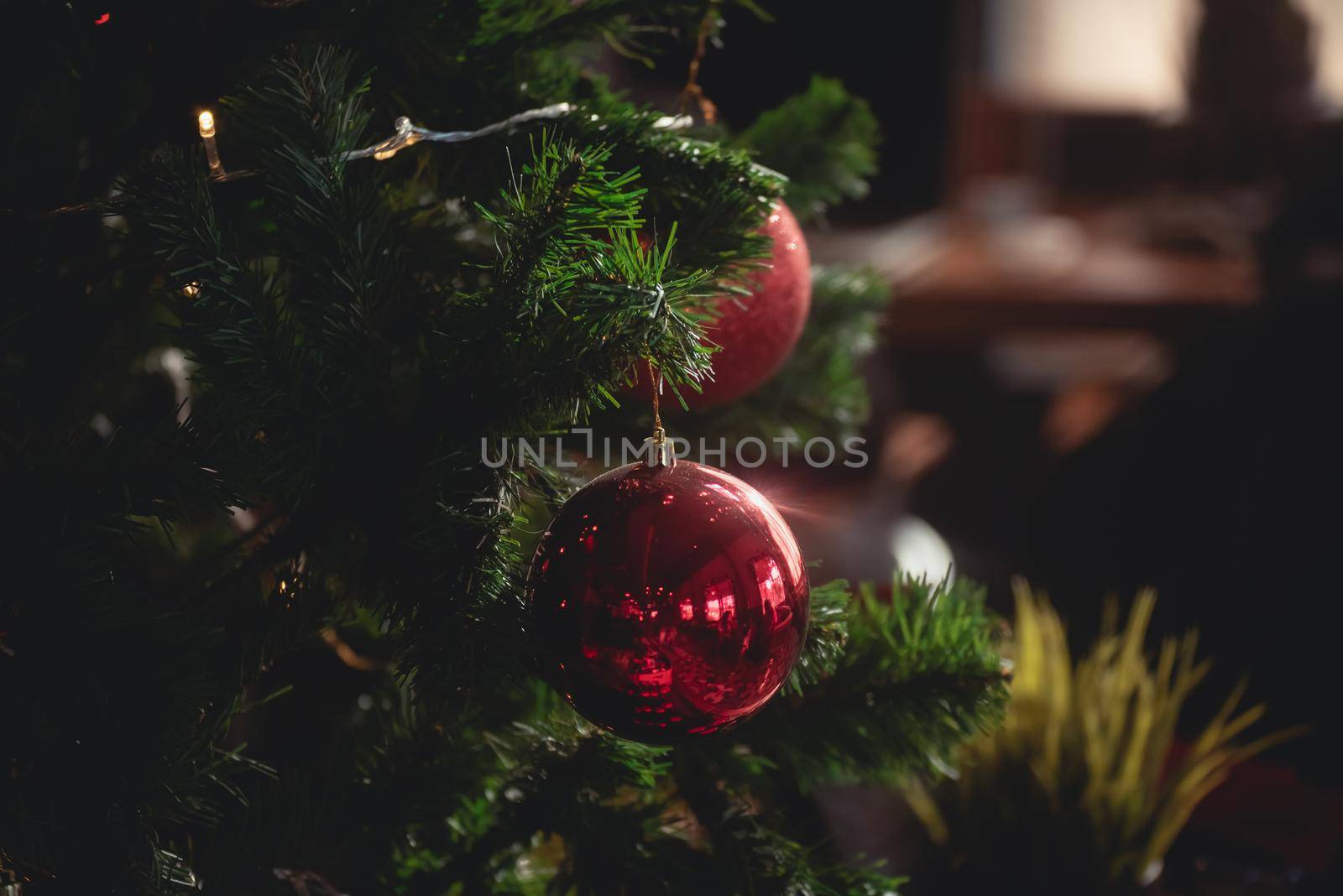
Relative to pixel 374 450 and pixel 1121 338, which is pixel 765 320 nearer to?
pixel 374 450

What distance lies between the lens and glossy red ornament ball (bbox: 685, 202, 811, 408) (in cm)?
42

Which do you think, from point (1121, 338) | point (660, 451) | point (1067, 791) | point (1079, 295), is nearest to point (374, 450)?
point (660, 451)

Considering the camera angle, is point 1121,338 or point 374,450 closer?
point 374,450

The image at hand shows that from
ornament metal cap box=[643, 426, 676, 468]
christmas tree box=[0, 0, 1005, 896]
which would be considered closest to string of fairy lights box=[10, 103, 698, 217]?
christmas tree box=[0, 0, 1005, 896]

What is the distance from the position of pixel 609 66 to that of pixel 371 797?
1.99 m

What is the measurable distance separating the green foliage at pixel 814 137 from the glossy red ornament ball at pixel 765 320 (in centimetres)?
8

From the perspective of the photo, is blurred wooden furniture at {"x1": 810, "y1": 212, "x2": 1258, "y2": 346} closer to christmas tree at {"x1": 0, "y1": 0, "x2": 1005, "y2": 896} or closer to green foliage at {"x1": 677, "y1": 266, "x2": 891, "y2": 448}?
green foliage at {"x1": 677, "y1": 266, "x2": 891, "y2": 448}

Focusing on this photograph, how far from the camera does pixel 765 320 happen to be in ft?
1.42

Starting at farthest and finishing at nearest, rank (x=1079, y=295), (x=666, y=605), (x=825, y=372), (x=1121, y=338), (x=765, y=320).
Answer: (x=1121, y=338), (x=1079, y=295), (x=825, y=372), (x=765, y=320), (x=666, y=605)

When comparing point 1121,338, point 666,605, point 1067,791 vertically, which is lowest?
point 1121,338

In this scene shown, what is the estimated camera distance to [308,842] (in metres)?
0.40

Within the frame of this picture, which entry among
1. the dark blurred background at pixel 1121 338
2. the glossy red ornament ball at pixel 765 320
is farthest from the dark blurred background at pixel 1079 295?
the glossy red ornament ball at pixel 765 320

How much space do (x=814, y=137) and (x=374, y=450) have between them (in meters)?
→ 0.28

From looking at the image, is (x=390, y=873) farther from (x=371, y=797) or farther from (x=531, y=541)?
(x=531, y=541)
